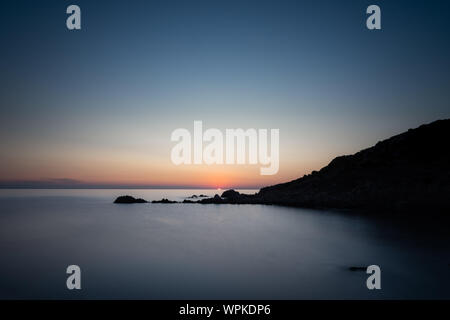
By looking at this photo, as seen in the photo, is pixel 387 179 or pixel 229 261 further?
pixel 387 179

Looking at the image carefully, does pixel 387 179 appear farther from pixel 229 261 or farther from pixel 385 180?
pixel 229 261

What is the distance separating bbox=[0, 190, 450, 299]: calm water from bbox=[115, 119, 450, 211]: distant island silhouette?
17.9 metres

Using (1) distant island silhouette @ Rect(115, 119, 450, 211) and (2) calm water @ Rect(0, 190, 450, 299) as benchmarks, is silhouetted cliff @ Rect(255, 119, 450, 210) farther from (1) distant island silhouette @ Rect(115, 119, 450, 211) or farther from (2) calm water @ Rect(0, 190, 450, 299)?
(2) calm water @ Rect(0, 190, 450, 299)

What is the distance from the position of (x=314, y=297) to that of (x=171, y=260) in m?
10.4

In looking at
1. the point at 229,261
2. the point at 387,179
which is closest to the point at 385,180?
the point at 387,179

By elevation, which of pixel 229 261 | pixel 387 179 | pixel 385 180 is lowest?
pixel 229 261

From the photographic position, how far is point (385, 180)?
5400 centimetres

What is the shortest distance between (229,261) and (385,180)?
48218 mm

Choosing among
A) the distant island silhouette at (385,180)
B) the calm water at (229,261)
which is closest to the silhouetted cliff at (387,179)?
the distant island silhouette at (385,180)

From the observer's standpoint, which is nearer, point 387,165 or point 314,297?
point 314,297
